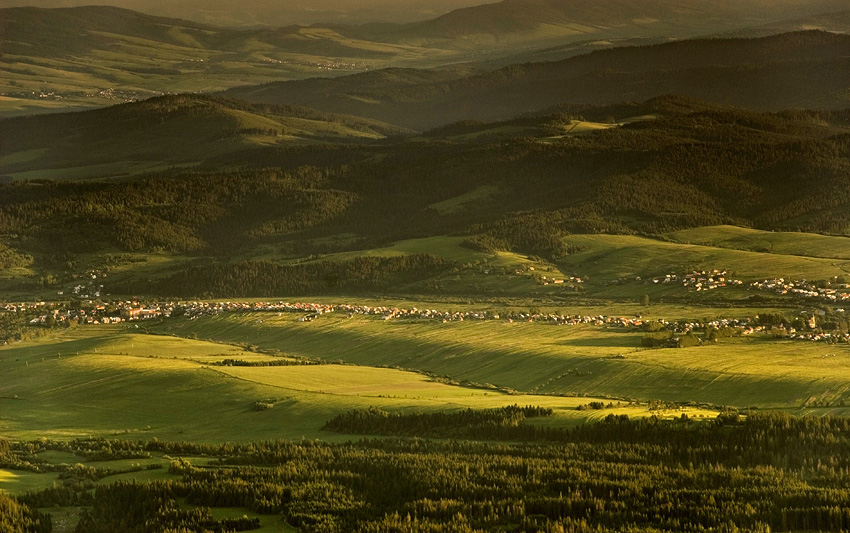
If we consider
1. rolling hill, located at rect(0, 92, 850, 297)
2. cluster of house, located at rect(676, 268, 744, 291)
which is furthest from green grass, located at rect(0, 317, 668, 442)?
rolling hill, located at rect(0, 92, 850, 297)

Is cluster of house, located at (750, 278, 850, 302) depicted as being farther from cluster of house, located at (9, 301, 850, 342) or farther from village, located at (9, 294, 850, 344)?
cluster of house, located at (9, 301, 850, 342)

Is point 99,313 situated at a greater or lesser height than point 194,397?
lesser

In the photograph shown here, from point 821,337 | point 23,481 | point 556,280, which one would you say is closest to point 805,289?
point 821,337

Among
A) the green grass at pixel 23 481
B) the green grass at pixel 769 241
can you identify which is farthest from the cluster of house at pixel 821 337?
the green grass at pixel 769 241

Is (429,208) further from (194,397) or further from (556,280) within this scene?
(194,397)

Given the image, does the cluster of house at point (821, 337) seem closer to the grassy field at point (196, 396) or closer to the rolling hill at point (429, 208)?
the grassy field at point (196, 396)

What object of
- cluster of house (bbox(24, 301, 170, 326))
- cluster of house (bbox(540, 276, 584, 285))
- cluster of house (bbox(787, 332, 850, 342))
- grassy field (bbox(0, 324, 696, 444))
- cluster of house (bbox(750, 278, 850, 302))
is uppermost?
cluster of house (bbox(787, 332, 850, 342))

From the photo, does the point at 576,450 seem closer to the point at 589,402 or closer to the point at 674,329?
the point at 589,402

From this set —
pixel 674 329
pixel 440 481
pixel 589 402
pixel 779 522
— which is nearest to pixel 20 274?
pixel 674 329
